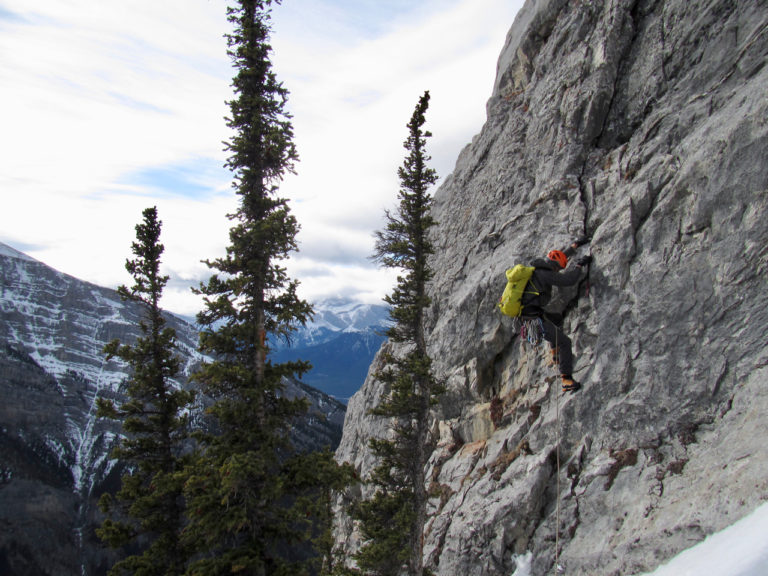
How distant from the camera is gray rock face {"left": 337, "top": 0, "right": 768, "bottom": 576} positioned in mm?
9492

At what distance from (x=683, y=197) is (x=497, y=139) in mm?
13758

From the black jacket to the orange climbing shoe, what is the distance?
2.11 m

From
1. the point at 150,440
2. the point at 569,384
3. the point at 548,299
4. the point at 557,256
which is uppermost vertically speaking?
the point at 557,256

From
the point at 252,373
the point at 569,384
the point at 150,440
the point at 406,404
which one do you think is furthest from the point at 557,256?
the point at 150,440

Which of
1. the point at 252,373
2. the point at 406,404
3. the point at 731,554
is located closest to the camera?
the point at 731,554

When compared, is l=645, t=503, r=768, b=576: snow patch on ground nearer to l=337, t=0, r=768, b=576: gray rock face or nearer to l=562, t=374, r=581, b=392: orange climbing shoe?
l=337, t=0, r=768, b=576: gray rock face

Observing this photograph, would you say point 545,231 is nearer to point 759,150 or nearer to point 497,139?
point 759,150

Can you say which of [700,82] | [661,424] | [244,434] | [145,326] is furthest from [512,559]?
[700,82]

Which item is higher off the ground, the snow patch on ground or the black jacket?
the black jacket

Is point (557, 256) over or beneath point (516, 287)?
over

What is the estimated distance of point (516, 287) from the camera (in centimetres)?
1236

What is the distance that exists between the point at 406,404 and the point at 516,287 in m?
5.85

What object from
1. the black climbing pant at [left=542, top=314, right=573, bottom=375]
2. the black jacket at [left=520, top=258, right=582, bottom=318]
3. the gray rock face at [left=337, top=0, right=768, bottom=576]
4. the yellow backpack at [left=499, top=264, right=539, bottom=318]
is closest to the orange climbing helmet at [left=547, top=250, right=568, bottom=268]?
the black jacket at [left=520, top=258, right=582, bottom=318]

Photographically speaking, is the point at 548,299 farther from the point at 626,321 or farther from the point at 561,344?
the point at 626,321
